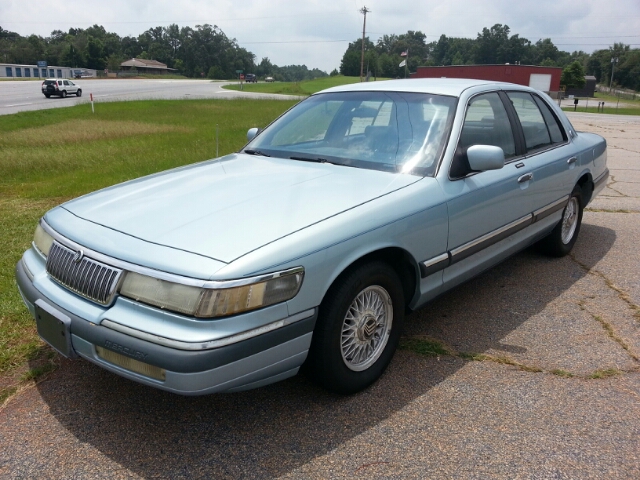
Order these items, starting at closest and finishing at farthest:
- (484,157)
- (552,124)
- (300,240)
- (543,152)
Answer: (300,240)
(484,157)
(543,152)
(552,124)

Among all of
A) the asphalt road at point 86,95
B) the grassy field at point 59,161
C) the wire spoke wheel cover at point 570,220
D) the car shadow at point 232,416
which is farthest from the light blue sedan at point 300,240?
the asphalt road at point 86,95

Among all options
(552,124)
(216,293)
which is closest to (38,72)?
(552,124)

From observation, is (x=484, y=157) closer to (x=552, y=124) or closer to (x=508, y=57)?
(x=552, y=124)

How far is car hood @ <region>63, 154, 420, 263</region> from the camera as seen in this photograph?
8.28ft

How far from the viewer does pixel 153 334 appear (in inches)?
89.7

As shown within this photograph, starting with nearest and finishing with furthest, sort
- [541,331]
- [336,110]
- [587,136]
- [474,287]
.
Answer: [541,331], [336,110], [474,287], [587,136]

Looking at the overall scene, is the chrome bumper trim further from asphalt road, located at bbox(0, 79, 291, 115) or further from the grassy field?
asphalt road, located at bbox(0, 79, 291, 115)

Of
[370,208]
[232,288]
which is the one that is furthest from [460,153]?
[232,288]

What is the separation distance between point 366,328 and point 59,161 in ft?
31.0

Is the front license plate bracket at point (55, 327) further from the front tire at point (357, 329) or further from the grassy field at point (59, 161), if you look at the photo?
the front tire at point (357, 329)

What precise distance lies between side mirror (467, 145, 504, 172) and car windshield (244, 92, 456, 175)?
197 millimetres

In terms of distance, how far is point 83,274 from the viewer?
2568 mm

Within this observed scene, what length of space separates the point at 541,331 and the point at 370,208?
68.4 inches

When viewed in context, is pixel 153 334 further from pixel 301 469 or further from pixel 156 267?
pixel 301 469
